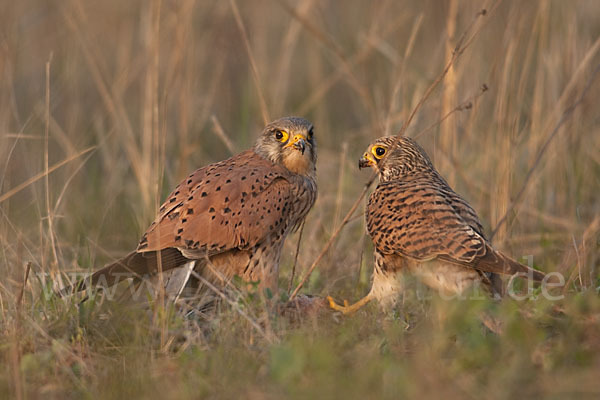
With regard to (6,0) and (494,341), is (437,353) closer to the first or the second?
(494,341)

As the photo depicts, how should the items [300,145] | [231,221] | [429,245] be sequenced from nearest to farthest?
[429,245] < [231,221] < [300,145]

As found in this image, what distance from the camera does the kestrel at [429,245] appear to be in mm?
4398

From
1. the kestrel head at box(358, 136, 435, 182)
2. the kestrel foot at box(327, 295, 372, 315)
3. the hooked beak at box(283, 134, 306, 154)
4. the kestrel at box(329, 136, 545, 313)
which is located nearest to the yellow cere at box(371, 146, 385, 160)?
the kestrel head at box(358, 136, 435, 182)

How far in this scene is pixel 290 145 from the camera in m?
5.36

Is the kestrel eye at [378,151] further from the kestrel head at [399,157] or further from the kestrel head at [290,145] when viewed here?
the kestrel head at [290,145]

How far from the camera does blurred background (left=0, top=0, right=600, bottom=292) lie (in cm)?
566

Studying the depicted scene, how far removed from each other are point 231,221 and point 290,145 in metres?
0.77

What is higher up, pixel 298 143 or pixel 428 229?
pixel 298 143

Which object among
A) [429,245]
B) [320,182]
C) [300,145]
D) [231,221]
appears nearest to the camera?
[429,245]

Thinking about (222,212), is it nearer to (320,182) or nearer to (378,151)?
(378,151)

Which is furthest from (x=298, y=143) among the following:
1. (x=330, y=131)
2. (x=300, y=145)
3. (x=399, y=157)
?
(x=330, y=131)

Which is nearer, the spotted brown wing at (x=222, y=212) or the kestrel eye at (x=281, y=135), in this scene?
the spotted brown wing at (x=222, y=212)

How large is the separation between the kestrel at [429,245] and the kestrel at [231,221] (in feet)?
1.76

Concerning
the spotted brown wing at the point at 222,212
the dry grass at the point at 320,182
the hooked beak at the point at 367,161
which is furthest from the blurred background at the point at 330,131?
the hooked beak at the point at 367,161
